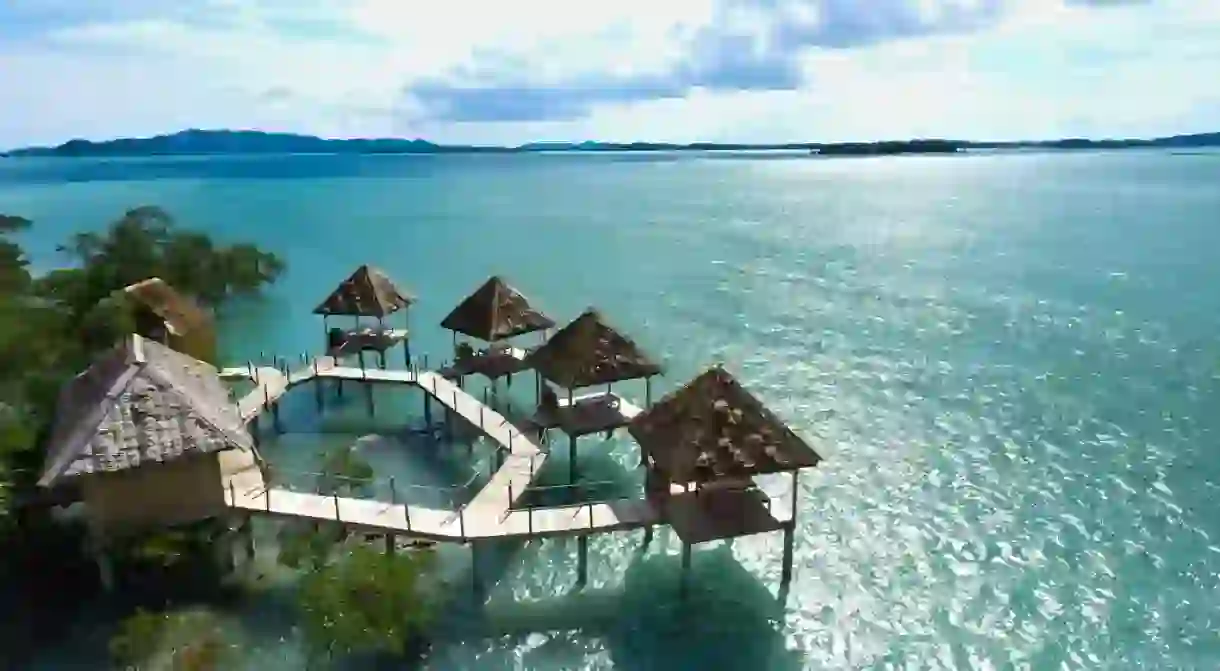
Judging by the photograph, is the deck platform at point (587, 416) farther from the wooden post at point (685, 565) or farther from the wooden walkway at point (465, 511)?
the wooden post at point (685, 565)

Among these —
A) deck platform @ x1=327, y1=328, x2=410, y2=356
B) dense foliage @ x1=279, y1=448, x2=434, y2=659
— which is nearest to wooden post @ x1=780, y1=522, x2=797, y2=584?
dense foliage @ x1=279, y1=448, x2=434, y2=659

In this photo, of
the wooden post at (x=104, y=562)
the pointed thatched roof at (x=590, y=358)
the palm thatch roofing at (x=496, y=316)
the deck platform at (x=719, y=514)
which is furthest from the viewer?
the palm thatch roofing at (x=496, y=316)

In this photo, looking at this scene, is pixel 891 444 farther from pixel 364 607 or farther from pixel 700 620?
pixel 364 607

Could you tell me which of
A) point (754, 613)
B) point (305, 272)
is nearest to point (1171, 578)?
point (754, 613)

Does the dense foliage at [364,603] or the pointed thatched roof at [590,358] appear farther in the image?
the pointed thatched roof at [590,358]

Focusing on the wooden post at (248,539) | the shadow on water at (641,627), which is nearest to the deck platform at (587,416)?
the shadow on water at (641,627)

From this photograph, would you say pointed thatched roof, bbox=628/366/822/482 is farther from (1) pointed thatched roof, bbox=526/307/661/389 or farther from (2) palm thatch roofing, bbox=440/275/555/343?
(2) palm thatch roofing, bbox=440/275/555/343

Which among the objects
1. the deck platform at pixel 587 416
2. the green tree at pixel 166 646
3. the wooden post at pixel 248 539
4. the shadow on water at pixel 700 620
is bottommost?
the shadow on water at pixel 700 620
